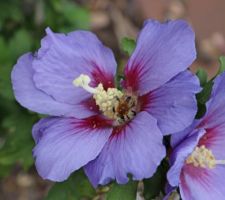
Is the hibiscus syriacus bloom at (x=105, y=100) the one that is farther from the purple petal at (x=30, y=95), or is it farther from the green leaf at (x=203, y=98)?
the green leaf at (x=203, y=98)

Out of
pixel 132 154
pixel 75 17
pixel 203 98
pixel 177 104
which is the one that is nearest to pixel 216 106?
pixel 203 98

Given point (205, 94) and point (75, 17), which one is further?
point (75, 17)

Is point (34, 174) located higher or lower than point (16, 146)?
lower

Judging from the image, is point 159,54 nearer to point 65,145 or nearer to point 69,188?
point 65,145

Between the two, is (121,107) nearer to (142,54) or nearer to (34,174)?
(142,54)

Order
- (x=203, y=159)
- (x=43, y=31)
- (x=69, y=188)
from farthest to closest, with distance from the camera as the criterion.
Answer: (x=43, y=31)
(x=69, y=188)
(x=203, y=159)

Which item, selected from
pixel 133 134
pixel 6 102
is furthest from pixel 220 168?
→ pixel 6 102
